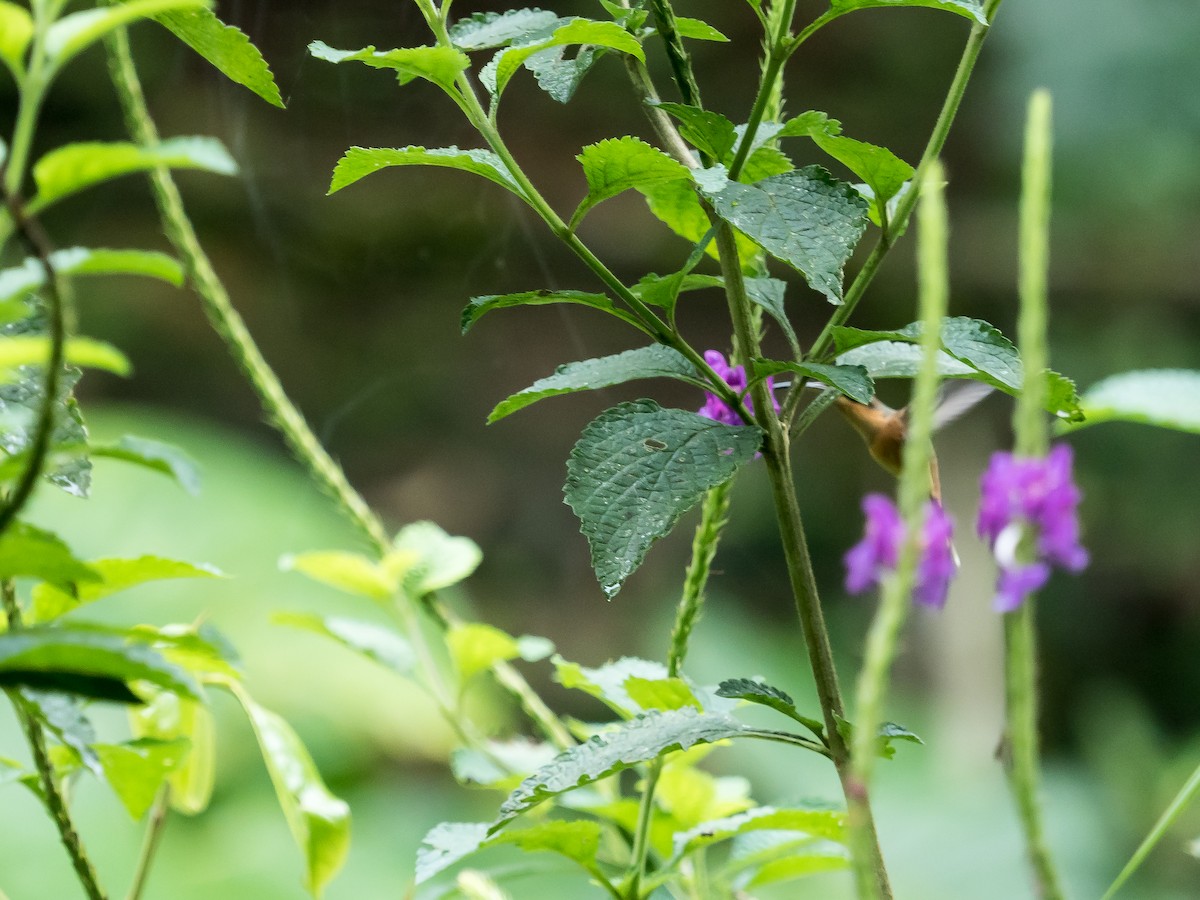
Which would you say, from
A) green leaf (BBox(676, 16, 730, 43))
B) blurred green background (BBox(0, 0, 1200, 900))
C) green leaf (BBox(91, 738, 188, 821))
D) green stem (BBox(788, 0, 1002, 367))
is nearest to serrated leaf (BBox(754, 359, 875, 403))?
green stem (BBox(788, 0, 1002, 367))

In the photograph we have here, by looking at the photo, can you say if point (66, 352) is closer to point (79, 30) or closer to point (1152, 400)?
point (79, 30)

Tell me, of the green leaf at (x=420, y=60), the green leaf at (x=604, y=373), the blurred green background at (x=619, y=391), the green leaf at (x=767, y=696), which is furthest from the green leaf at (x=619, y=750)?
the blurred green background at (x=619, y=391)

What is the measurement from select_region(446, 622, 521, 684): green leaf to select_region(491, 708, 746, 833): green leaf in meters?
0.19

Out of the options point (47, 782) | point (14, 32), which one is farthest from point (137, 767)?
point (14, 32)

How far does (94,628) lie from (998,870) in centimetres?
187

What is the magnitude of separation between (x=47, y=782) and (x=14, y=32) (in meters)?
0.25

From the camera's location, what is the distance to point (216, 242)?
9.20 ft

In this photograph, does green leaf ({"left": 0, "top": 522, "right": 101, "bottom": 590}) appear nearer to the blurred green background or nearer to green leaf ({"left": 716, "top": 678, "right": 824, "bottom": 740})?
green leaf ({"left": 716, "top": 678, "right": 824, "bottom": 740})

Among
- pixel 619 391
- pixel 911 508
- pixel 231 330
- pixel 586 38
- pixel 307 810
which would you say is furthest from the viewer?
pixel 619 391

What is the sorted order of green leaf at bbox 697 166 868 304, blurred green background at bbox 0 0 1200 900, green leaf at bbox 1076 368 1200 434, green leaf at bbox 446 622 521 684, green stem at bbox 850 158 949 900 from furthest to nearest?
1. blurred green background at bbox 0 0 1200 900
2. green leaf at bbox 446 622 521 684
3. green leaf at bbox 1076 368 1200 434
4. green leaf at bbox 697 166 868 304
5. green stem at bbox 850 158 949 900

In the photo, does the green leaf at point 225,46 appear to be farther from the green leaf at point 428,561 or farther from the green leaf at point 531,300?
the green leaf at point 428,561

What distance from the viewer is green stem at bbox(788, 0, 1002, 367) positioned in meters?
0.35

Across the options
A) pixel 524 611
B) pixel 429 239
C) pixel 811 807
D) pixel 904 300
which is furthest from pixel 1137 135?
pixel 811 807

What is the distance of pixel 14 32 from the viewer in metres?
0.24
